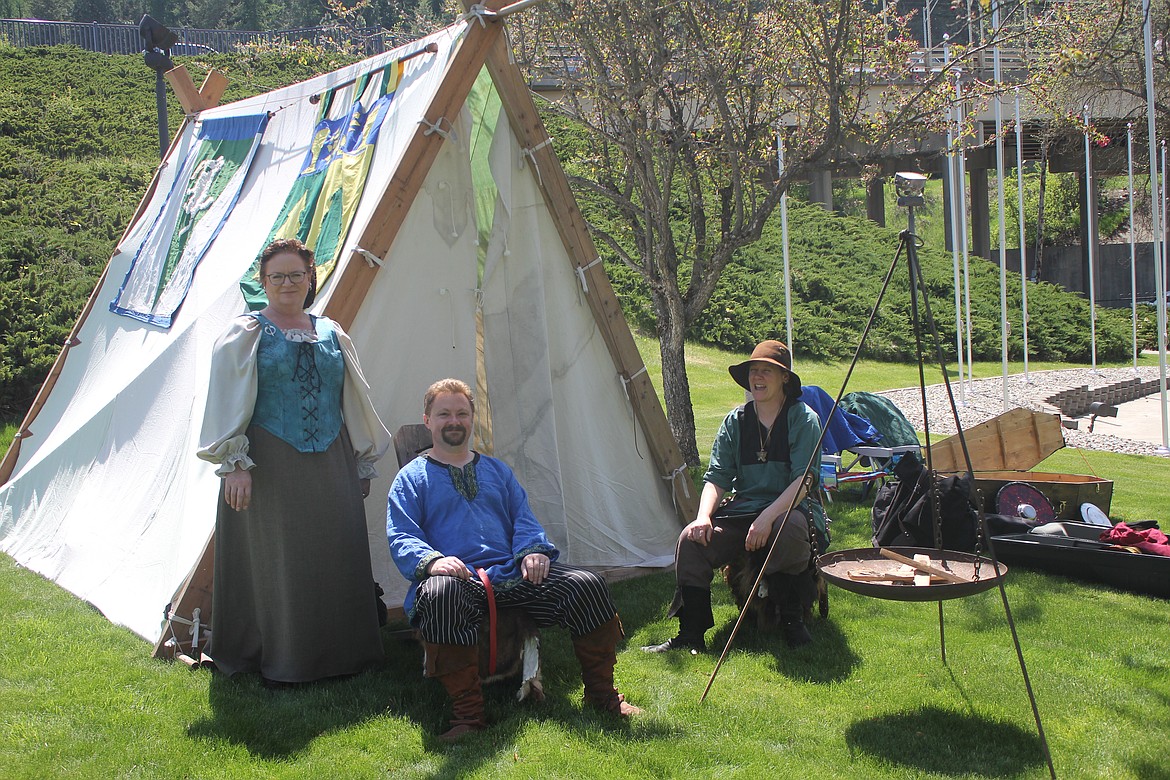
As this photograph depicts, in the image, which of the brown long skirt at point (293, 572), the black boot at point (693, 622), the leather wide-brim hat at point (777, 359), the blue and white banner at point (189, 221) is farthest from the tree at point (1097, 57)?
the blue and white banner at point (189, 221)

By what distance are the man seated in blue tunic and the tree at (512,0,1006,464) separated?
3.66 m

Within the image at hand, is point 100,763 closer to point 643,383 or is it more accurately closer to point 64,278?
point 643,383

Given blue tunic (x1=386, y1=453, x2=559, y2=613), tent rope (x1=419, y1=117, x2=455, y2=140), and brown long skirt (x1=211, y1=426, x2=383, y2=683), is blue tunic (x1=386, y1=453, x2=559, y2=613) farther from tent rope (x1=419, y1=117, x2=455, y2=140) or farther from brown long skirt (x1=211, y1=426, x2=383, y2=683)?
tent rope (x1=419, y1=117, x2=455, y2=140)

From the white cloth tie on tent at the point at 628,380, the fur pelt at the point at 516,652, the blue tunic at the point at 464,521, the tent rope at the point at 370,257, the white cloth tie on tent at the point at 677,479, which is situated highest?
the tent rope at the point at 370,257

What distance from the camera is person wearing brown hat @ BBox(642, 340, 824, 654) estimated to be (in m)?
3.94

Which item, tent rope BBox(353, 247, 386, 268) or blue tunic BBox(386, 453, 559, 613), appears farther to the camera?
tent rope BBox(353, 247, 386, 268)

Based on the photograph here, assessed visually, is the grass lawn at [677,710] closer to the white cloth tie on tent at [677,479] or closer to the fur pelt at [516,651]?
the fur pelt at [516,651]

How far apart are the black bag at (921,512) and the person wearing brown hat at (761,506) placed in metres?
1.05

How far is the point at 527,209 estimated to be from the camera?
482cm

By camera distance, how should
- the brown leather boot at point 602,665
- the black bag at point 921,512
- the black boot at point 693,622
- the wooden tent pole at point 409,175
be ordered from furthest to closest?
the black bag at point 921,512 → the wooden tent pole at point 409,175 → the black boot at point 693,622 → the brown leather boot at point 602,665

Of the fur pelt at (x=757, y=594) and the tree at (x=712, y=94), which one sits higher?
the tree at (x=712, y=94)

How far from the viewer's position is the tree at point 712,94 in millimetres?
6516

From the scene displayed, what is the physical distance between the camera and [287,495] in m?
3.47

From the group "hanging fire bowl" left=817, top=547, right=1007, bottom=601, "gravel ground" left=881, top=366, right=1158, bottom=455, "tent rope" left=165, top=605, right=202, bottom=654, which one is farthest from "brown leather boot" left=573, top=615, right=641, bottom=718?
"gravel ground" left=881, top=366, right=1158, bottom=455
